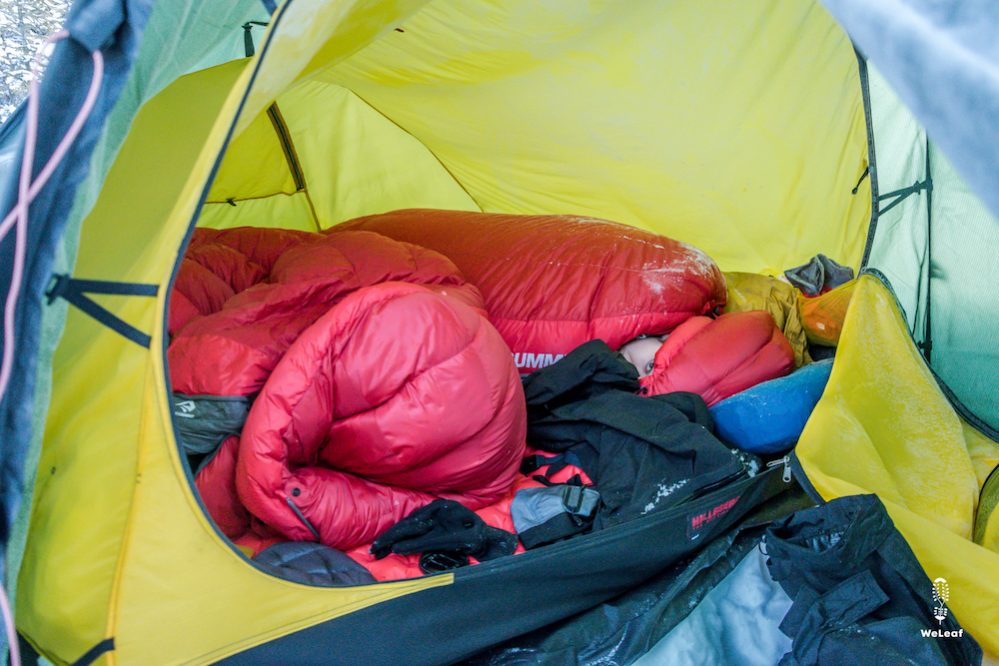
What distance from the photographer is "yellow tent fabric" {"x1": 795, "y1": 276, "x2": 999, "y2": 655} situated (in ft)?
4.51

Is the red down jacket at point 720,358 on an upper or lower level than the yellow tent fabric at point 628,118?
lower

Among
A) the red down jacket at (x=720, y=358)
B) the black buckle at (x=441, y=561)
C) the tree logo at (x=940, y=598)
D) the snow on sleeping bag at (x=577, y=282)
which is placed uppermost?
the snow on sleeping bag at (x=577, y=282)

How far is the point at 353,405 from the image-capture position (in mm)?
1292

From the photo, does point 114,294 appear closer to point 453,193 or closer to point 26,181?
point 26,181

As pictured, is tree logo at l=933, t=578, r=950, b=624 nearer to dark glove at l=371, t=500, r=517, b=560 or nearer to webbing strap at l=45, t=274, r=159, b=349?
dark glove at l=371, t=500, r=517, b=560

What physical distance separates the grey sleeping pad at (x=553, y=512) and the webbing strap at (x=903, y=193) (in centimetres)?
101

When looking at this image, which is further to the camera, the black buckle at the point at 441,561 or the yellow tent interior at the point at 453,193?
the black buckle at the point at 441,561

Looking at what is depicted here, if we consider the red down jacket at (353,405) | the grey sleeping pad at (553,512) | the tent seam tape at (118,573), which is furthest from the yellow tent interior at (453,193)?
the grey sleeping pad at (553,512)

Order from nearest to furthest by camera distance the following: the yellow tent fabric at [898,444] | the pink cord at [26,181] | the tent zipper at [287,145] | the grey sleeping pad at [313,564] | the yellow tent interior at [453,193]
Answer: the pink cord at [26,181], the yellow tent interior at [453,193], the grey sleeping pad at [313,564], the yellow tent fabric at [898,444], the tent zipper at [287,145]

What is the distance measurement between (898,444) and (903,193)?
593 mm

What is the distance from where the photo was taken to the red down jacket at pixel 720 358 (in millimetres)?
1711

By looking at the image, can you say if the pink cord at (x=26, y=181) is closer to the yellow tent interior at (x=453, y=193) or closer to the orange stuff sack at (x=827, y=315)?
the yellow tent interior at (x=453, y=193)

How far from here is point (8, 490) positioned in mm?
946

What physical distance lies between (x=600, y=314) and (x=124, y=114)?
1114 millimetres
